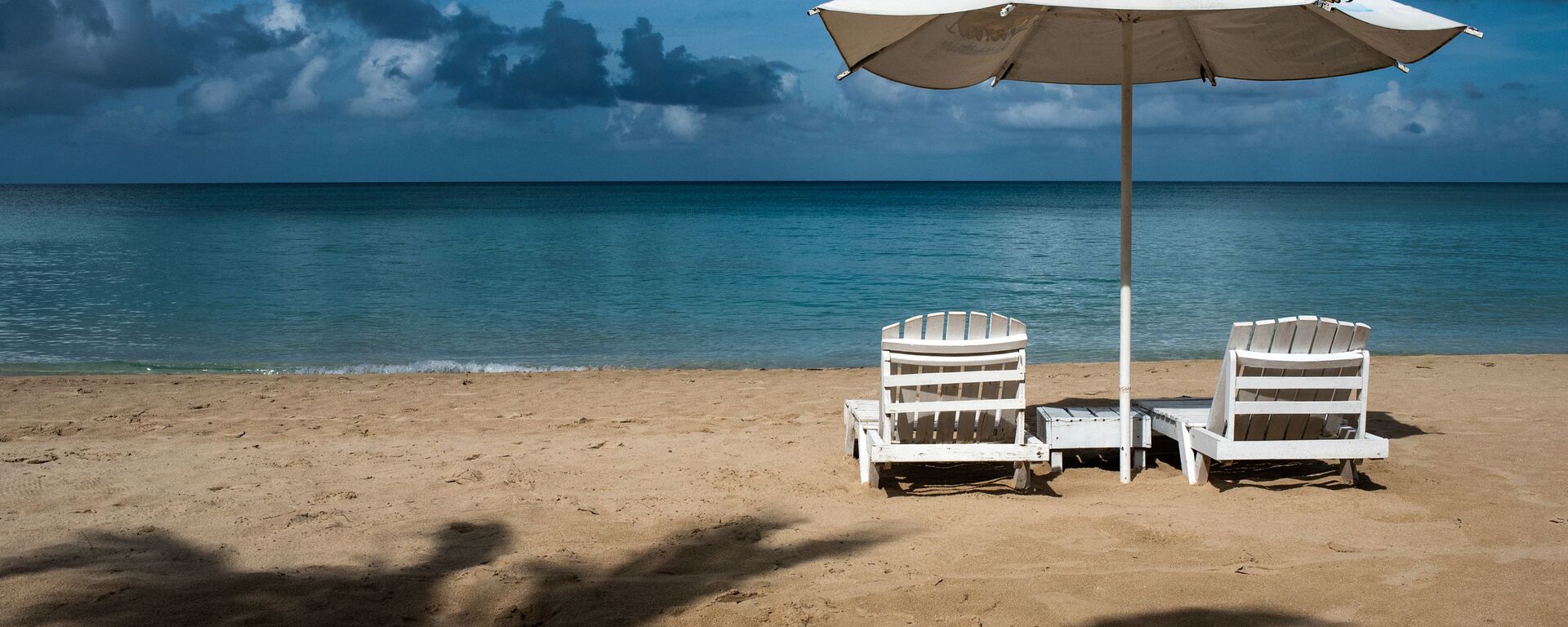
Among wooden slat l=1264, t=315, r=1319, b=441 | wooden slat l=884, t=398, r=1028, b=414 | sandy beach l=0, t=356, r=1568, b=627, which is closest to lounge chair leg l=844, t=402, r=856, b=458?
sandy beach l=0, t=356, r=1568, b=627

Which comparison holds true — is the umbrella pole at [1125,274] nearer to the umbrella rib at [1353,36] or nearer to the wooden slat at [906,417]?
the umbrella rib at [1353,36]

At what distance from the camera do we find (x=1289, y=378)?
4.91 metres

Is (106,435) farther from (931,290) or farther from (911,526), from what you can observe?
(931,290)

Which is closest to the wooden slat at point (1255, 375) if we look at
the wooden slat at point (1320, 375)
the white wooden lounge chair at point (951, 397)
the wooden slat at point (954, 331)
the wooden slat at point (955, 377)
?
the wooden slat at point (1320, 375)

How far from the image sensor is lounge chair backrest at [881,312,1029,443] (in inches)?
197

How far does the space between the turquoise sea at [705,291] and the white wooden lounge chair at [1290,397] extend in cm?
660

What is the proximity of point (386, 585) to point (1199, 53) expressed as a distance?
16.7ft

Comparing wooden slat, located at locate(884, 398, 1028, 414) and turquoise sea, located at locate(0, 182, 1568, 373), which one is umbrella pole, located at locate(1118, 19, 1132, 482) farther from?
turquoise sea, located at locate(0, 182, 1568, 373)

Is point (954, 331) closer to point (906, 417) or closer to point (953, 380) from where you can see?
point (953, 380)

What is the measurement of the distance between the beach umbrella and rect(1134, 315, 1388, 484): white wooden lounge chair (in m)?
0.51

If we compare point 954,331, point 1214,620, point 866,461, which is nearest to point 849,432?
point 866,461

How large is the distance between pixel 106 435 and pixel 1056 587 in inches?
263

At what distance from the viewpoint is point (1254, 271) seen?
72.2 feet

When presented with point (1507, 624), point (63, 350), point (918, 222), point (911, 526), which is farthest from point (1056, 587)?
point (918, 222)
